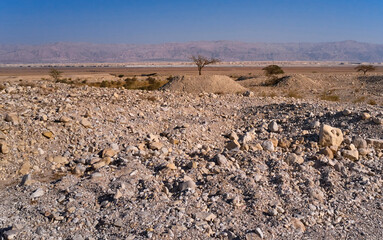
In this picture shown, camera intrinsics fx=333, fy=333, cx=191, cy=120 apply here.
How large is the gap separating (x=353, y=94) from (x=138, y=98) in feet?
42.9

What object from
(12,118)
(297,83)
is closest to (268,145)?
(12,118)

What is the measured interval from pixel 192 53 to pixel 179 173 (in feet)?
506

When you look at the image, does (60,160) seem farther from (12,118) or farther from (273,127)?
(273,127)

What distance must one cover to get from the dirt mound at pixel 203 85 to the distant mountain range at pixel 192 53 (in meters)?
132

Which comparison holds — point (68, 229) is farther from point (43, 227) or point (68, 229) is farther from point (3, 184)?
point (3, 184)

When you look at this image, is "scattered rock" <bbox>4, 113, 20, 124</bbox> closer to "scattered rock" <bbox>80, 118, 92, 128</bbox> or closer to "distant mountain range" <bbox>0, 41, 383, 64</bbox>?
"scattered rock" <bbox>80, 118, 92, 128</bbox>

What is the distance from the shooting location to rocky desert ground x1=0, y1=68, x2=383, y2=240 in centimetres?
372

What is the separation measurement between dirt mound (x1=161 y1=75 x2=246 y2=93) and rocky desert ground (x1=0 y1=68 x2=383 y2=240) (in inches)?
304

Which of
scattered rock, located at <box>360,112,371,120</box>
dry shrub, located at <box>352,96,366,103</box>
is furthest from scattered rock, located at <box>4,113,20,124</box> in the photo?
dry shrub, located at <box>352,96,366,103</box>

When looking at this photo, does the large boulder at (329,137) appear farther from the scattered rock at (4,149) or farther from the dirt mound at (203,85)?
the dirt mound at (203,85)

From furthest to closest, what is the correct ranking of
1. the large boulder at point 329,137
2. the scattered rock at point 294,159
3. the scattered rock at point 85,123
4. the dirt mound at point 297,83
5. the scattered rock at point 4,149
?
the dirt mound at point 297,83, the scattered rock at point 85,123, the large boulder at point 329,137, the scattered rock at point 294,159, the scattered rock at point 4,149

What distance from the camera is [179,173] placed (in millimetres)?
4848

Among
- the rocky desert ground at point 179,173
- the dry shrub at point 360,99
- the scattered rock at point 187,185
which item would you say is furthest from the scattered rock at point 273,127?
the dry shrub at point 360,99

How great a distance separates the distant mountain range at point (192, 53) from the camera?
5842 inches
